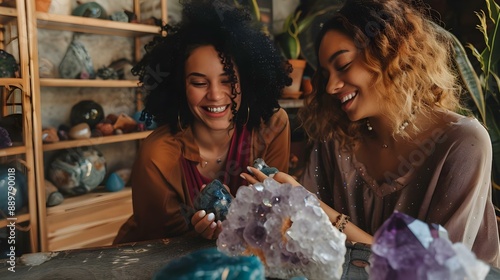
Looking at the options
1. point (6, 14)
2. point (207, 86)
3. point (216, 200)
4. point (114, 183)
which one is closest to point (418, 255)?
point (216, 200)

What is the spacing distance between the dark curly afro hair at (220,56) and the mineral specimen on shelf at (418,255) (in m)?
0.42

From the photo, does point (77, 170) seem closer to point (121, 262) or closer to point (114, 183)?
point (114, 183)

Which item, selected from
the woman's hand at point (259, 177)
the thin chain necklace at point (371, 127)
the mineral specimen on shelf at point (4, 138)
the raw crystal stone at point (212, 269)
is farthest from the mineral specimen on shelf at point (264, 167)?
the mineral specimen on shelf at point (4, 138)

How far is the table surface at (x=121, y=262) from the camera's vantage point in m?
0.61

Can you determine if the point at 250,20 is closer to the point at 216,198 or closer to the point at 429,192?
the point at 216,198

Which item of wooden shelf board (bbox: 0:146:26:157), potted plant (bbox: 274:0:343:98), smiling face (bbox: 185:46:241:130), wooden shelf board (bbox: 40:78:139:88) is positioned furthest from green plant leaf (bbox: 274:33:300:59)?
wooden shelf board (bbox: 0:146:26:157)

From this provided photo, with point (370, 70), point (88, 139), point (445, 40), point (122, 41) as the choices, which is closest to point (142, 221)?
point (88, 139)

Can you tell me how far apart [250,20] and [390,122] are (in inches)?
13.5

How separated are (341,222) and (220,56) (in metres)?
0.40

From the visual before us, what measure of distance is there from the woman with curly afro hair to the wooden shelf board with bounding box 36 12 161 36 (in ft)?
0.11

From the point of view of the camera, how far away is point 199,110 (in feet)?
2.51

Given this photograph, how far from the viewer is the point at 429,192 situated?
750mm

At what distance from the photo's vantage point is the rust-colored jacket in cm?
78

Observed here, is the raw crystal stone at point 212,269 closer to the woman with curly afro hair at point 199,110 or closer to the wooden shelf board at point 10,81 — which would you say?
the woman with curly afro hair at point 199,110
